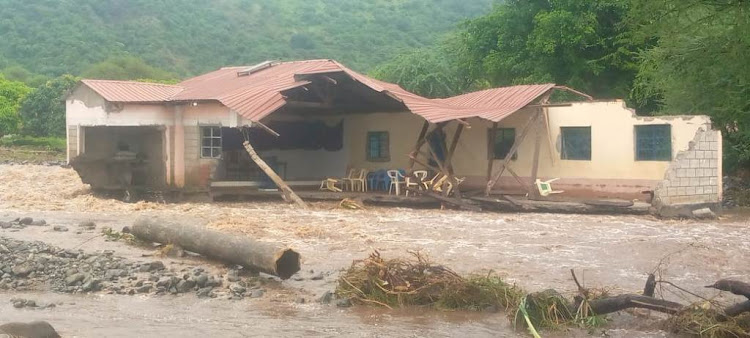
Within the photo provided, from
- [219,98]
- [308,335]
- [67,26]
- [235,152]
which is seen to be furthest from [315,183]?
[67,26]

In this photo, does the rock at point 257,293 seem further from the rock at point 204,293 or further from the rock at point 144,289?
the rock at point 144,289

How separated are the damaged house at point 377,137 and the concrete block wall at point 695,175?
30 millimetres

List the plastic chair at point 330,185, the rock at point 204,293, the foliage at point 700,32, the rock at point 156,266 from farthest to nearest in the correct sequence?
the plastic chair at point 330,185 < the rock at point 156,266 < the rock at point 204,293 < the foliage at point 700,32

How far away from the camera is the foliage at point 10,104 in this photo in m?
48.7

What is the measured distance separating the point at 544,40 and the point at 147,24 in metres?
58.1

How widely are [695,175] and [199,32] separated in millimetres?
65623

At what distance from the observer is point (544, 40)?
95.5ft

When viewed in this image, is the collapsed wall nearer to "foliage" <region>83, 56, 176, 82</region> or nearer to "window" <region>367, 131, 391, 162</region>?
"window" <region>367, 131, 391, 162</region>

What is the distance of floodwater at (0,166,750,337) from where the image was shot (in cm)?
955

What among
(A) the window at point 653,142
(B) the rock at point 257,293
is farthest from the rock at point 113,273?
(A) the window at point 653,142

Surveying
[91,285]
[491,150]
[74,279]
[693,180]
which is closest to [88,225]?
[74,279]

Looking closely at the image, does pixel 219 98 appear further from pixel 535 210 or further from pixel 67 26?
pixel 67 26

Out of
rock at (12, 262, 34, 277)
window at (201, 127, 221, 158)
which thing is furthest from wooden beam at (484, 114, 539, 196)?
rock at (12, 262, 34, 277)

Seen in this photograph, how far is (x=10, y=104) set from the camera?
5012 centimetres
